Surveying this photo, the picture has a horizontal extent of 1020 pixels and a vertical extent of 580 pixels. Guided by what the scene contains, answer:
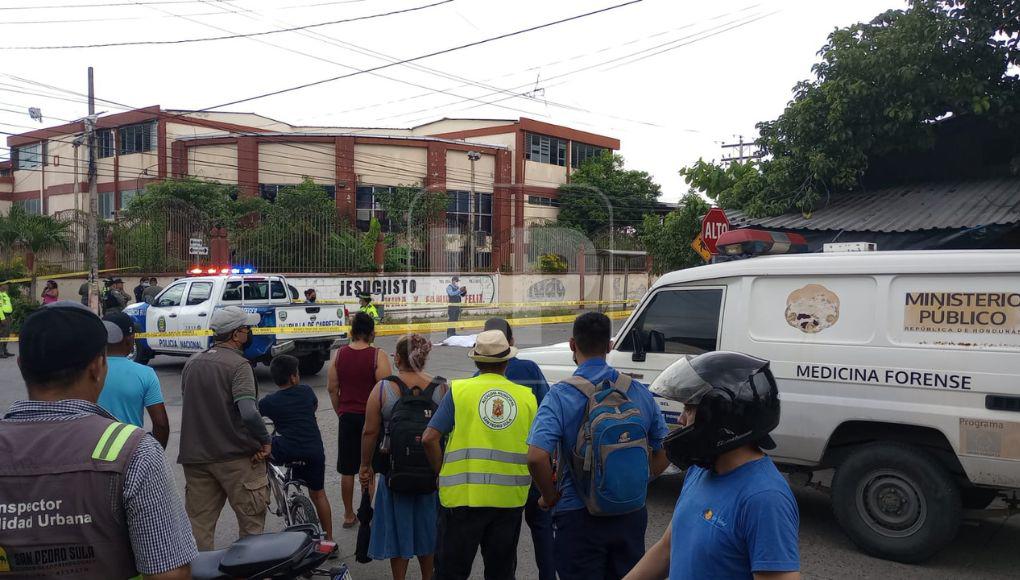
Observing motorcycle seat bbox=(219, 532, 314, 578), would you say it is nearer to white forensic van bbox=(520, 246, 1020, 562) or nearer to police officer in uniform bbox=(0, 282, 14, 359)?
white forensic van bbox=(520, 246, 1020, 562)

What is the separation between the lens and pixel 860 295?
5500 mm

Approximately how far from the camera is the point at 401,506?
4.52 metres

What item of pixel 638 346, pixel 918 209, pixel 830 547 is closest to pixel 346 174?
pixel 918 209

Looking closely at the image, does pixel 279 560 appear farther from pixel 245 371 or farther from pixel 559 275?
pixel 559 275

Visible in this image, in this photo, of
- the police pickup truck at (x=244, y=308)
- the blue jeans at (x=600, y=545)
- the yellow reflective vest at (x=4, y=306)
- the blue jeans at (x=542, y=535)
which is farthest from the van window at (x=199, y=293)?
the blue jeans at (x=600, y=545)

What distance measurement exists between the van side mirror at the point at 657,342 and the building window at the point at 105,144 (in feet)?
147

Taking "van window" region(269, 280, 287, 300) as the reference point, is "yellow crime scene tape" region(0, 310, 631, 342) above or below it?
below

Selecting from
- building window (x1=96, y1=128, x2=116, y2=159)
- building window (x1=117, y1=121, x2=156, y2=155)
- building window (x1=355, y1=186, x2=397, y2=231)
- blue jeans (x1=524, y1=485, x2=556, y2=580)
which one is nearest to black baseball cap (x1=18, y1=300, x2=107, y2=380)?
blue jeans (x1=524, y1=485, x2=556, y2=580)

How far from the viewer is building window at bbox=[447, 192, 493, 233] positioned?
40.6 meters

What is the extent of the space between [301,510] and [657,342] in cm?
322

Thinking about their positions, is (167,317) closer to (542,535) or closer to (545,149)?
(542,535)

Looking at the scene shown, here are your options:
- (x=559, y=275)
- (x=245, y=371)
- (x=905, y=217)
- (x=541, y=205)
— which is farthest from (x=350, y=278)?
(x=245, y=371)

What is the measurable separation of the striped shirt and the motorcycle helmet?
140 cm

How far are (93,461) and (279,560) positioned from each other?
0.95 meters
